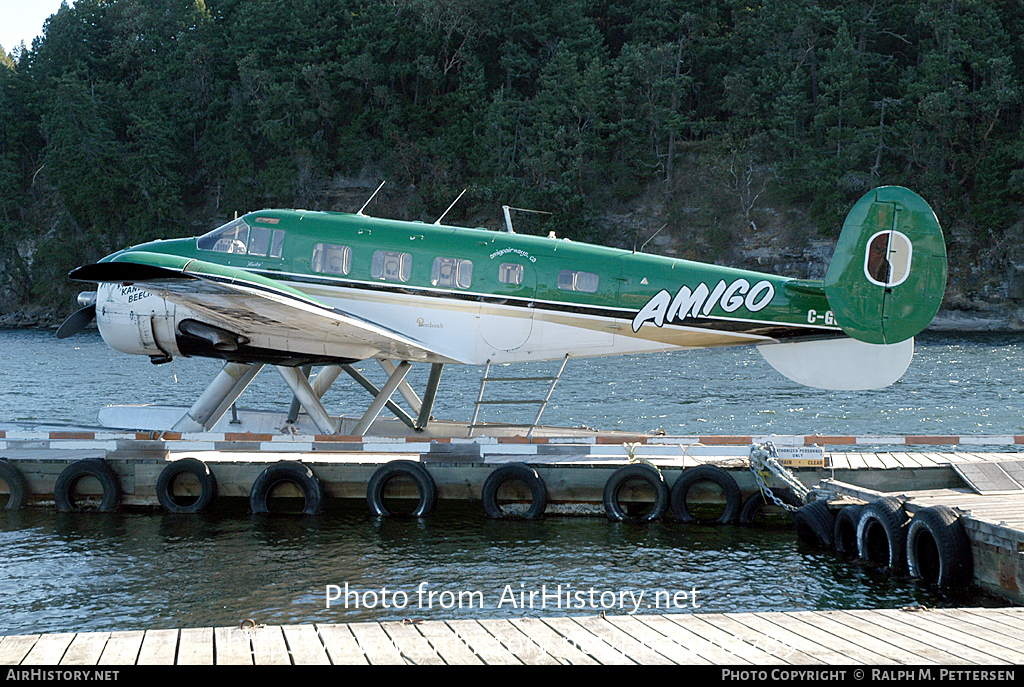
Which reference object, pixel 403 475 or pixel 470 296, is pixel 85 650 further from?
pixel 470 296

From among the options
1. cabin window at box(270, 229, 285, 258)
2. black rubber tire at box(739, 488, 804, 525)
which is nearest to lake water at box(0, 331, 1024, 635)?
black rubber tire at box(739, 488, 804, 525)

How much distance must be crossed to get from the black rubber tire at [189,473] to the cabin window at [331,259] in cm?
352

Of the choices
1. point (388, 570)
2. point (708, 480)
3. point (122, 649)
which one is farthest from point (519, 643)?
point (708, 480)

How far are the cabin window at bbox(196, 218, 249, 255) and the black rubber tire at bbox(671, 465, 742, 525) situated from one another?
7.79m

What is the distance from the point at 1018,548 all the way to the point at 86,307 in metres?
14.1

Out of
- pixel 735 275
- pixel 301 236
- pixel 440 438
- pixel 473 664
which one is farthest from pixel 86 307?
pixel 473 664

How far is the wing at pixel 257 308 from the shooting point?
12969 mm

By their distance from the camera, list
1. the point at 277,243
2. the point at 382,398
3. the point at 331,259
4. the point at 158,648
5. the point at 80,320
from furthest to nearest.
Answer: the point at 80,320 < the point at 382,398 < the point at 277,243 < the point at 331,259 < the point at 158,648

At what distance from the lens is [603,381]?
36281 millimetres

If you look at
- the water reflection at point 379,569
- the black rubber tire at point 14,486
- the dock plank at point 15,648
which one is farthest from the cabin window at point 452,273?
the dock plank at point 15,648

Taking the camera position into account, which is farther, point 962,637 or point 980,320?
point 980,320

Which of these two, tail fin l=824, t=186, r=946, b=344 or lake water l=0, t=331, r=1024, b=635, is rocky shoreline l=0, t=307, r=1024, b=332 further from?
lake water l=0, t=331, r=1024, b=635

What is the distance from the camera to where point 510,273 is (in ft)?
49.4

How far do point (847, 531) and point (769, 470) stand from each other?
171 centimetres
